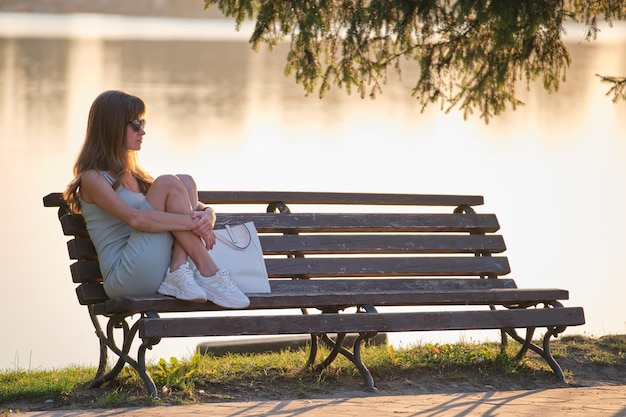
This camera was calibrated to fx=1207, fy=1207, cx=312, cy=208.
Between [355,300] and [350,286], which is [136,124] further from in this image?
[350,286]

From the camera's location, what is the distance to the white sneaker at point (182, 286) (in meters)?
5.93

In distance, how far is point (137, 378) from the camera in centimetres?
614

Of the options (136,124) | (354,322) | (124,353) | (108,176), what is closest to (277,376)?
(354,322)

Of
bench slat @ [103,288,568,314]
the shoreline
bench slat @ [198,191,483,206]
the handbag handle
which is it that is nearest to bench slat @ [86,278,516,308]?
bench slat @ [103,288,568,314]

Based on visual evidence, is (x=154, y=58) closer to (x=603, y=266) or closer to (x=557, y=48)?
(x=603, y=266)

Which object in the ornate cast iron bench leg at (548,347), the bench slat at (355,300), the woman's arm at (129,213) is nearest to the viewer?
the bench slat at (355,300)

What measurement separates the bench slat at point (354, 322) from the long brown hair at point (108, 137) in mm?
895

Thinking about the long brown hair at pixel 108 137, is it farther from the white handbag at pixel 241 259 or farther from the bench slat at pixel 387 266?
the bench slat at pixel 387 266

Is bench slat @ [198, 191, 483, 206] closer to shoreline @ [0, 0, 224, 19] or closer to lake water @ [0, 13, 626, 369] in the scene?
lake water @ [0, 13, 626, 369]

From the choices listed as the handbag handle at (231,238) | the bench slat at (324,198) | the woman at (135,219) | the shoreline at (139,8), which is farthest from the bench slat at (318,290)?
the shoreline at (139,8)

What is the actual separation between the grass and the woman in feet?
1.50

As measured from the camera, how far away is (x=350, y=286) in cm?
703

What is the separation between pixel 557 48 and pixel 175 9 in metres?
91.9

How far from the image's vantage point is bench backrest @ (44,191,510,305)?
23.0ft
